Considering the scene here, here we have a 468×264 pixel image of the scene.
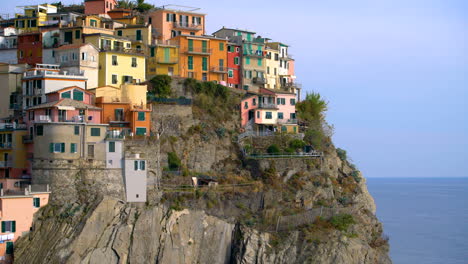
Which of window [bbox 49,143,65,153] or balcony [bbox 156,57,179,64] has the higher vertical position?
balcony [bbox 156,57,179,64]

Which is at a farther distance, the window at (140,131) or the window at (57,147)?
the window at (140,131)

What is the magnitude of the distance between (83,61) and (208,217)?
18821mm

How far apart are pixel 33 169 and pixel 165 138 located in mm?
11821

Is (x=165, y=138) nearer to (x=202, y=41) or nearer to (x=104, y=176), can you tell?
(x=104, y=176)

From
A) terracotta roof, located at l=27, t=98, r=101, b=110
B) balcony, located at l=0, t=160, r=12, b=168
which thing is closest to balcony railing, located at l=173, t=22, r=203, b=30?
terracotta roof, located at l=27, t=98, r=101, b=110

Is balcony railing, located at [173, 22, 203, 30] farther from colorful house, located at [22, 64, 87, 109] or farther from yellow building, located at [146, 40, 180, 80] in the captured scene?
colorful house, located at [22, 64, 87, 109]

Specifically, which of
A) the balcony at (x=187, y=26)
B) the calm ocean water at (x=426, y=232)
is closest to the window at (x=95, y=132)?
the balcony at (x=187, y=26)

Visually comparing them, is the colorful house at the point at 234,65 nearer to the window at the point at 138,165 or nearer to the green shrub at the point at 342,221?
the green shrub at the point at 342,221

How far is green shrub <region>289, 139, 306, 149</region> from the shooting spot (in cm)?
8181

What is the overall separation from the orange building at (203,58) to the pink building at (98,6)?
9.90 meters

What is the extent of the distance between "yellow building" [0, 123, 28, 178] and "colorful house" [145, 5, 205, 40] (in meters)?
21.2

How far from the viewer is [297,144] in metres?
81.8

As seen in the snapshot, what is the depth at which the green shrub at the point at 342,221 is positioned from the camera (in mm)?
74131

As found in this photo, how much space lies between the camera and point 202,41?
87812 mm
